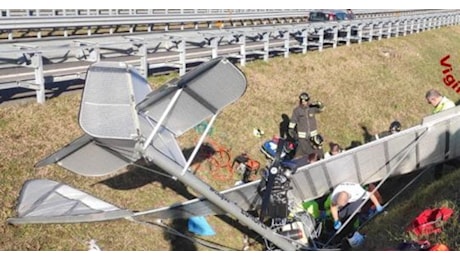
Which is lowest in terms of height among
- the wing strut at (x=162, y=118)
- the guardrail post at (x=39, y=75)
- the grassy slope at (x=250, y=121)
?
the grassy slope at (x=250, y=121)

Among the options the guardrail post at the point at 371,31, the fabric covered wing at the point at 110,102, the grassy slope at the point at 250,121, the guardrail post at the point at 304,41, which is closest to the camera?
the fabric covered wing at the point at 110,102

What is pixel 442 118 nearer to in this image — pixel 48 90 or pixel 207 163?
pixel 207 163

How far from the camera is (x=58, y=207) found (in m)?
5.94

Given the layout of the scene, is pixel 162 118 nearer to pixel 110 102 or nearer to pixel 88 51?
pixel 110 102

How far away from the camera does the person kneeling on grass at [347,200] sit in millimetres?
8836

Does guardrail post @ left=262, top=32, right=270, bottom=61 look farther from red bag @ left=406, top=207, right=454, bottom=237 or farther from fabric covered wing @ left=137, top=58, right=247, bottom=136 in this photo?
fabric covered wing @ left=137, top=58, right=247, bottom=136

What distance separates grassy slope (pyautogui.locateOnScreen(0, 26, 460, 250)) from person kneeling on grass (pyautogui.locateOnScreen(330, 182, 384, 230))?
68 centimetres

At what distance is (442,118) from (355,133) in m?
5.81

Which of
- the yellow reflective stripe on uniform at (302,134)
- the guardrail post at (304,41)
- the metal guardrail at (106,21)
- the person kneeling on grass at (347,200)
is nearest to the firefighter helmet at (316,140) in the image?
the yellow reflective stripe on uniform at (302,134)

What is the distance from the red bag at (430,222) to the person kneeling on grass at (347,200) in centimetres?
224

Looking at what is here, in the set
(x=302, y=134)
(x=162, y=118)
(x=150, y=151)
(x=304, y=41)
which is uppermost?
(x=162, y=118)

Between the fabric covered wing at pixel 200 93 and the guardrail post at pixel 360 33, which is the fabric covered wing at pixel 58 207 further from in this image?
the guardrail post at pixel 360 33

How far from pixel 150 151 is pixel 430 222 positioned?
334 cm

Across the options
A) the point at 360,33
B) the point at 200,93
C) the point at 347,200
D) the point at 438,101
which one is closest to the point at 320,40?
the point at 360,33
